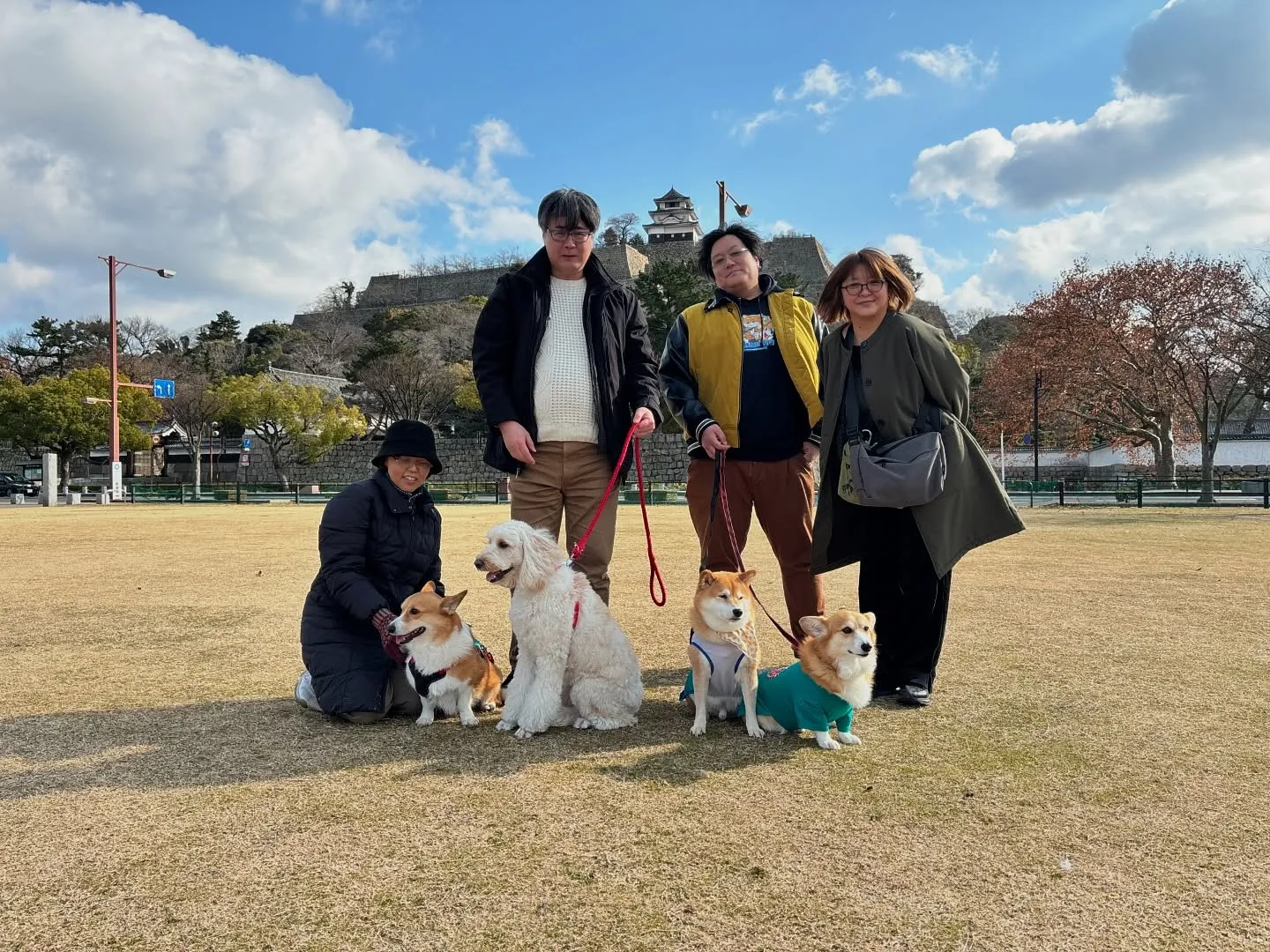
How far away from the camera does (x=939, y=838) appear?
250cm

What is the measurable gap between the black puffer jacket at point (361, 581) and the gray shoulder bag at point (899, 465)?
6.86 feet

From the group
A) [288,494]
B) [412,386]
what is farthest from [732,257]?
[412,386]

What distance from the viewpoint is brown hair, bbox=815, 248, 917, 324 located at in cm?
401

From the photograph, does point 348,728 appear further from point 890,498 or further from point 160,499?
point 160,499

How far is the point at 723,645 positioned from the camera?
356cm

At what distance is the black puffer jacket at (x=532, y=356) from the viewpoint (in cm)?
402

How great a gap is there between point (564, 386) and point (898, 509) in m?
1.80

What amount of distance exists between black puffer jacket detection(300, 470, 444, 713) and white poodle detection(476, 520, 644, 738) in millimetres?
605

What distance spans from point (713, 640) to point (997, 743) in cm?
124

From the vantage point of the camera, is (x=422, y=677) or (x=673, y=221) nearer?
(x=422, y=677)

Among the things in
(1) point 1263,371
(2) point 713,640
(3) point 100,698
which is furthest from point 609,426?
(1) point 1263,371

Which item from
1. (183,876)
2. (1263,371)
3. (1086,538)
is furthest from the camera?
(1263,371)

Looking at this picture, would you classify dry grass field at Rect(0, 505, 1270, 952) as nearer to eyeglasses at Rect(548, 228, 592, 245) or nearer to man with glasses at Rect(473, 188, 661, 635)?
man with glasses at Rect(473, 188, 661, 635)

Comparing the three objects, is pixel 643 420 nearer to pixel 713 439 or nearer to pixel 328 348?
pixel 713 439
